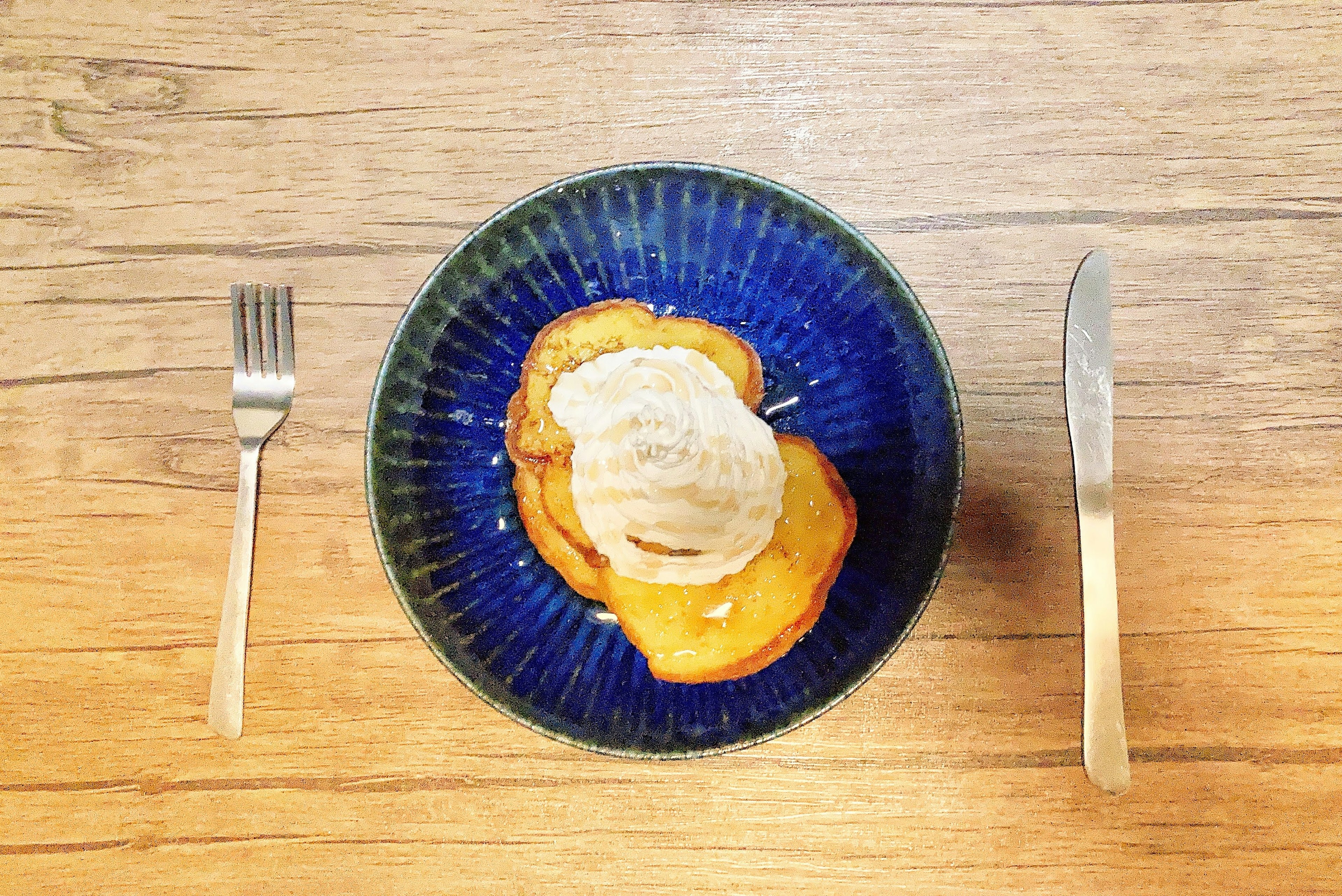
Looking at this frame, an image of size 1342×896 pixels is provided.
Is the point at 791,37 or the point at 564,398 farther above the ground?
the point at 791,37

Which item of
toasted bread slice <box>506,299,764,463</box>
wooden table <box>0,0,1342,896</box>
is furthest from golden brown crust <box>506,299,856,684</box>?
wooden table <box>0,0,1342,896</box>

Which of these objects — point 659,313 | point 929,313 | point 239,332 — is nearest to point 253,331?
point 239,332

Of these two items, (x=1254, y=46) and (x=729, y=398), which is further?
(x=1254, y=46)

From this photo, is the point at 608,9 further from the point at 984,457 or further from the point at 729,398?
the point at 984,457

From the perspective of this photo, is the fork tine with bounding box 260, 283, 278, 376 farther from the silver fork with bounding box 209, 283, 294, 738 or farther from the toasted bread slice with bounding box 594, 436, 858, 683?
the toasted bread slice with bounding box 594, 436, 858, 683

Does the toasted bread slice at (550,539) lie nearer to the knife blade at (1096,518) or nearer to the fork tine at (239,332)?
the fork tine at (239,332)

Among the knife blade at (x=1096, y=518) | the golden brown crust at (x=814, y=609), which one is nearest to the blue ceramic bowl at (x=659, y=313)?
the golden brown crust at (x=814, y=609)

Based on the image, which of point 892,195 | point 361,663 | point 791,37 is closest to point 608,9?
point 791,37
